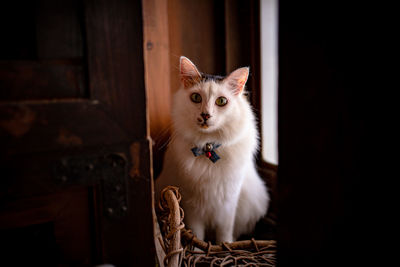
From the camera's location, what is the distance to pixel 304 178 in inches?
24.4

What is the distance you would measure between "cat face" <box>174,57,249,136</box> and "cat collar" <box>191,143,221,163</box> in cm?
8

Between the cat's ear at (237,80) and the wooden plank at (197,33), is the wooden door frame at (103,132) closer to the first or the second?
the cat's ear at (237,80)

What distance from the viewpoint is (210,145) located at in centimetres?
121

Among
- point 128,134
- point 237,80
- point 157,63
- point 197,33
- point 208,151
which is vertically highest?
point 197,33

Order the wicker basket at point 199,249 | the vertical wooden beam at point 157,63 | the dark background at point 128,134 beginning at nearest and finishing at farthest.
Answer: the dark background at point 128,134 < the wicker basket at point 199,249 < the vertical wooden beam at point 157,63

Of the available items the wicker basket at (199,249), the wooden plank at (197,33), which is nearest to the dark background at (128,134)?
the wicker basket at (199,249)

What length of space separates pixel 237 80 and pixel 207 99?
0.66 ft

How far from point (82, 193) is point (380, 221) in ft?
2.12

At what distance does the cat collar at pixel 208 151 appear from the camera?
1.19 m

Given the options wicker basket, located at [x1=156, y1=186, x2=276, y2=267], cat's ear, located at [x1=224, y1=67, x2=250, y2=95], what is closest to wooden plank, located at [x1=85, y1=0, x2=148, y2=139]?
wicker basket, located at [x1=156, y1=186, x2=276, y2=267]

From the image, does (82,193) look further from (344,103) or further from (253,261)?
(253,261)

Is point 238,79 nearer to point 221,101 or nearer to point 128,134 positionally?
point 221,101

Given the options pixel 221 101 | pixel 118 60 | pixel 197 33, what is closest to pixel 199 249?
pixel 221 101

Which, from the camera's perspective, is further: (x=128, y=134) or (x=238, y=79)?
(x=238, y=79)
